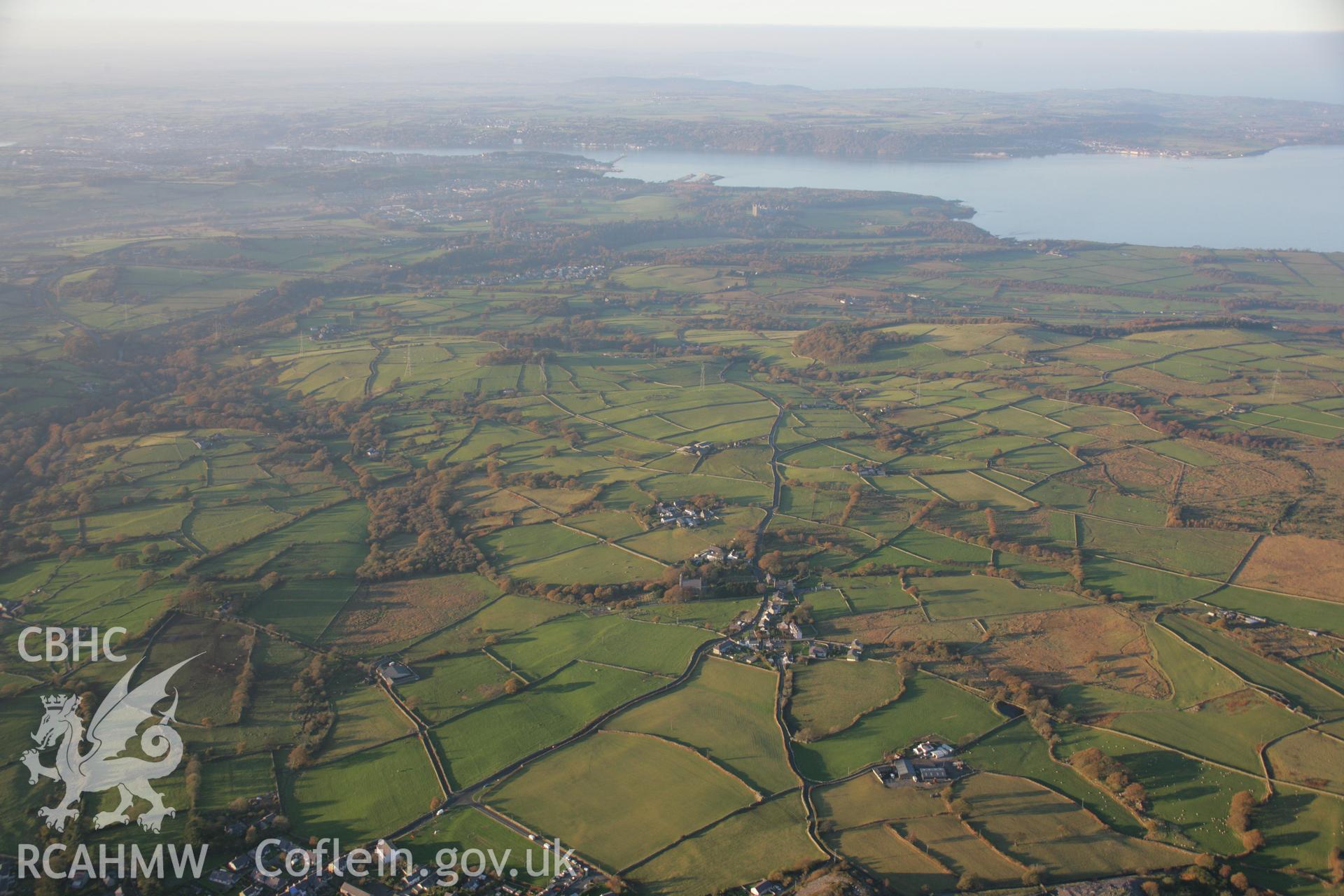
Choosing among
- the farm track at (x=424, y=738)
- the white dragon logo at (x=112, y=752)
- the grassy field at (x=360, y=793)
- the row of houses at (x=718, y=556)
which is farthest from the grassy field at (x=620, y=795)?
the row of houses at (x=718, y=556)

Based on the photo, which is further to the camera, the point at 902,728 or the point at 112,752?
the point at 902,728

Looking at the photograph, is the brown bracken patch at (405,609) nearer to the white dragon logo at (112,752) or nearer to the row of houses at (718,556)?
the white dragon logo at (112,752)

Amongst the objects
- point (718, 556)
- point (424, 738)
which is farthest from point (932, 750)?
point (424, 738)

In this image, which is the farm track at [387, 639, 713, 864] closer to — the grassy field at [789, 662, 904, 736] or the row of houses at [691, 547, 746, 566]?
the grassy field at [789, 662, 904, 736]

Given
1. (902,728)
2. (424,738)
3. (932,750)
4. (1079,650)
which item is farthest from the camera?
(1079,650)

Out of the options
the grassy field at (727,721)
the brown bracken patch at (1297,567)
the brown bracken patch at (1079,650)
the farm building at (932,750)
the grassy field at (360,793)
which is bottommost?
the grassy field at (360,793)

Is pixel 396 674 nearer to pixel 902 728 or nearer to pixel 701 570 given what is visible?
pixel 701 570
